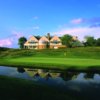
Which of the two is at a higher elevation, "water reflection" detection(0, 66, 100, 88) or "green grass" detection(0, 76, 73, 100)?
"green grass" detection(0, 76, 73, 100)

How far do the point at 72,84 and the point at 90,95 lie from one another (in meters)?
5.18

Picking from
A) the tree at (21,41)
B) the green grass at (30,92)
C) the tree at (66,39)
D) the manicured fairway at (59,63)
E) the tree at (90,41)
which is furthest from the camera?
the tree at (21,41)

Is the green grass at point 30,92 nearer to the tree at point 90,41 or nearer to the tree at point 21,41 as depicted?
the tree at point 90,41

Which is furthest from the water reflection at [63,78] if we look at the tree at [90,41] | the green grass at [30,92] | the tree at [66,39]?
the tree at [90,41]

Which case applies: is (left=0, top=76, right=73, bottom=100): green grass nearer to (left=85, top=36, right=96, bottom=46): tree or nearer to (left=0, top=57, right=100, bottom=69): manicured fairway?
(left=0, top=57, right=100, bottom=69): manicured fairway

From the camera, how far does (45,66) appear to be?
42031 mm

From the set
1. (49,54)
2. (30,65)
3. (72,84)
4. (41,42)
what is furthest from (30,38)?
(72,84)

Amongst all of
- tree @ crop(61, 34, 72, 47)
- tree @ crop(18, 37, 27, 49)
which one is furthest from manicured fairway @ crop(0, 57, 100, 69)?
tree @ crop(18, 37, 27, 49)

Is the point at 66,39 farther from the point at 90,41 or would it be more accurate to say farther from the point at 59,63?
the point at 59,63

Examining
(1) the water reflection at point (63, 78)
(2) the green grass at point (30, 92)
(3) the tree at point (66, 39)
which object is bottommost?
(1) the water reflection at point (63, 78)

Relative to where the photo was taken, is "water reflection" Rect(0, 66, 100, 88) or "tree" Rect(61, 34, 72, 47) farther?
"tree" Rect(61, 34, 72, 47)

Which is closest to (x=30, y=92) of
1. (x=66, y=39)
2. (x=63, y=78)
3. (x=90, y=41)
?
(x=63, y=78)

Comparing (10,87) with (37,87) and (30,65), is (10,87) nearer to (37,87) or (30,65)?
(37,87)

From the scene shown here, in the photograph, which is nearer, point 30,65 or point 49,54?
point 30,65
